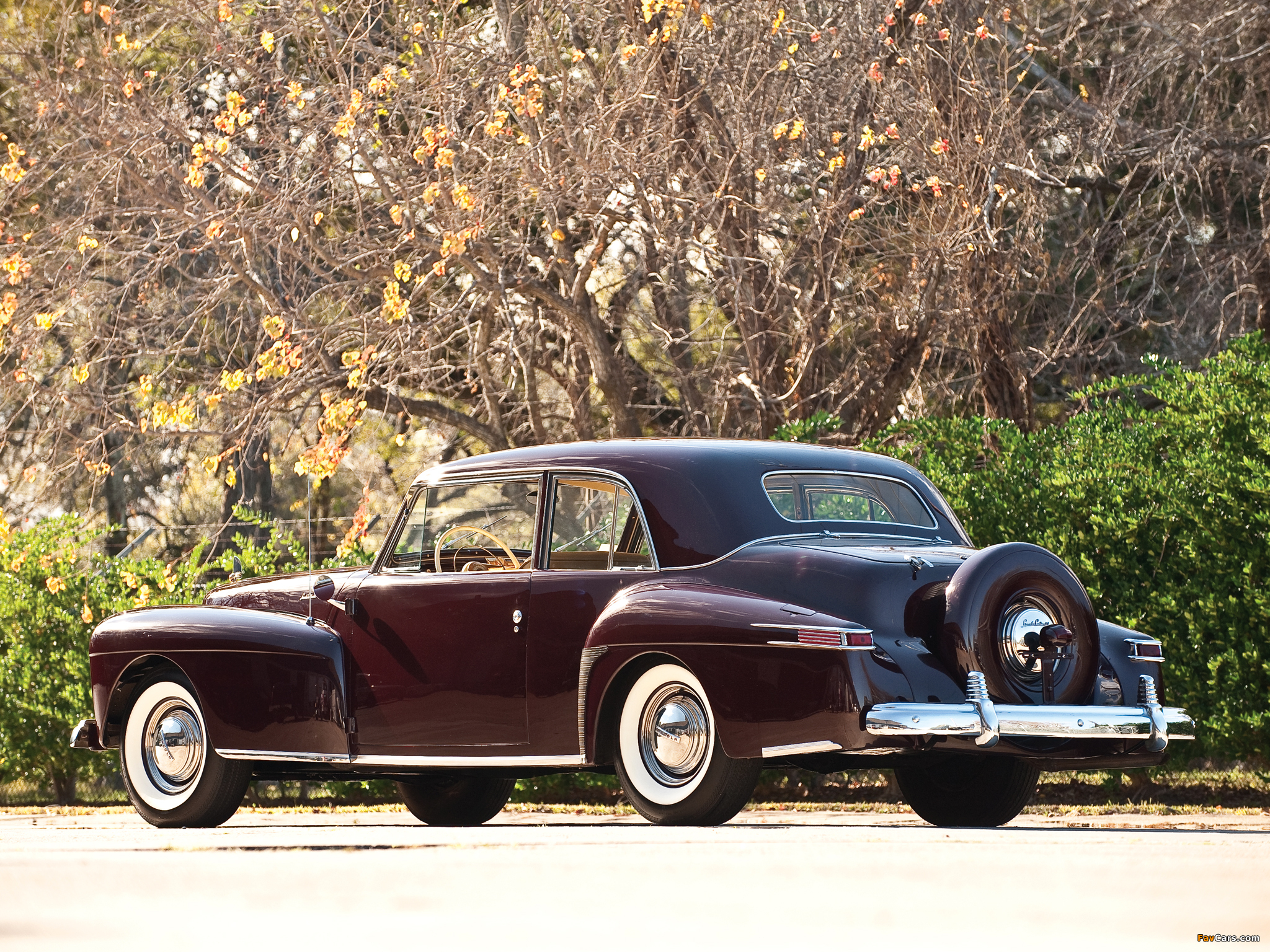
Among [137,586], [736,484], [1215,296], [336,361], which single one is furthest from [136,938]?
[1215,296]

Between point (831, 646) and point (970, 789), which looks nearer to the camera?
point (831, 646)

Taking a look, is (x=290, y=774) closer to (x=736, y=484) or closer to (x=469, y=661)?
(x=469, y=661)

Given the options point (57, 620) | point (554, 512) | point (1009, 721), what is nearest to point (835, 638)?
point (1009, 721)

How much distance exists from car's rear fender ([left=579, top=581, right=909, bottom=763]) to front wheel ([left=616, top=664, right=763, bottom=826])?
0.12 m

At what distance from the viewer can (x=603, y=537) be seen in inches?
317

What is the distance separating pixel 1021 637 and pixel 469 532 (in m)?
2.77

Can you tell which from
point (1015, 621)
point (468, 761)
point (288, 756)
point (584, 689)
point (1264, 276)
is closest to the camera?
point (1015, 621)

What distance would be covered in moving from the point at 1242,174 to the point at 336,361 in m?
7.72

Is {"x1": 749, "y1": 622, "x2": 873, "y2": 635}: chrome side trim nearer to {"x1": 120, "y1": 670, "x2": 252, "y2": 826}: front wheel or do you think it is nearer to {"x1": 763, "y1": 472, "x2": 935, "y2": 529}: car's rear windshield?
{"x1": 763, "y1": 472, "x2": 935, "y2": 529}: car's rear windshield

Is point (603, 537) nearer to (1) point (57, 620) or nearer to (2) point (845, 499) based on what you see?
(2) point (845, 499)

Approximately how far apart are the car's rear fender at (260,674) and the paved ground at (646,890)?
0.70m

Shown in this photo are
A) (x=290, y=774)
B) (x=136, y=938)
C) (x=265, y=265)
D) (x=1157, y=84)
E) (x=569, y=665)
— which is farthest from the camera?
(x=1157, y=84)

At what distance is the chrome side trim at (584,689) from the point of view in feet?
23.5

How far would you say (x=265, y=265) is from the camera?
46.8 ft
